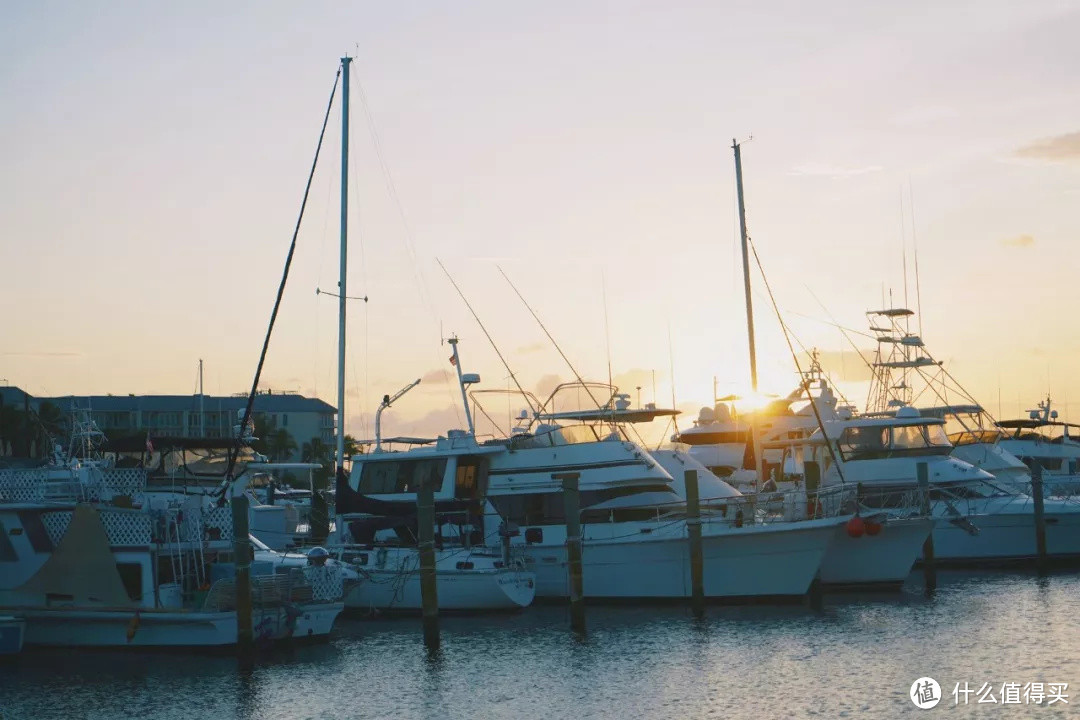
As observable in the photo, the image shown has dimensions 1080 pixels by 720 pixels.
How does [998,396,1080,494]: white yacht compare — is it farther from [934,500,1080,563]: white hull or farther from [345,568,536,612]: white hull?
[345,568,536,612]: white hull

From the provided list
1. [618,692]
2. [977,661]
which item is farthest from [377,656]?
[977,661]

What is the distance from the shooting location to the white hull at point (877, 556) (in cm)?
3091

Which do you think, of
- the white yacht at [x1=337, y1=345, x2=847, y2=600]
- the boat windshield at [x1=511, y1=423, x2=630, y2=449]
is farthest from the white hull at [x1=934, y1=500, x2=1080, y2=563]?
the boat windshield at [x1=511, y1=423, x2=630, y2=449]

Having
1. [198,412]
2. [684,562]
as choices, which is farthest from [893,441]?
[198,412]

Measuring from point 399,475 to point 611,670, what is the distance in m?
12.0

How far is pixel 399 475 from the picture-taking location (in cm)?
3341

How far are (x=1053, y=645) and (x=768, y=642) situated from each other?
5129 mm

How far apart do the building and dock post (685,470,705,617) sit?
90.4 m

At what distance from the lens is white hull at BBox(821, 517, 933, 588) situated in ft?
101

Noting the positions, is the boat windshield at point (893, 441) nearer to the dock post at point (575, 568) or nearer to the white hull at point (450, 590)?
the white hull at point (450, 590)

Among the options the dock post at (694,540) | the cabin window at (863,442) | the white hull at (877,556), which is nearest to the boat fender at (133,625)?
the dock post at (694,540)

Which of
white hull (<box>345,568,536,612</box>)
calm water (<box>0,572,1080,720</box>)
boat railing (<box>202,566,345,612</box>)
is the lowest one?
calm water (<box>0,572,1080,720</box>)

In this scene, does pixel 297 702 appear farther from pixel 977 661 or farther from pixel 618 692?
pixel 977 661

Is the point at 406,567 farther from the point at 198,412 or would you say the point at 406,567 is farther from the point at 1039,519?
the point at 198,412
